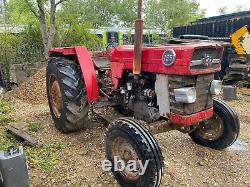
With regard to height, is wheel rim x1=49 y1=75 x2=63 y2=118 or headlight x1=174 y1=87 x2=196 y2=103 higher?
headlight x1=174 y1=87 x2=196 y2=103

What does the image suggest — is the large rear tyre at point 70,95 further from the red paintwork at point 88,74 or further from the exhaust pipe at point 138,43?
the exhaust pipe at point 138,43

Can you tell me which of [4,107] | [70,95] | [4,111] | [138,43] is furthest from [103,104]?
[4,107]

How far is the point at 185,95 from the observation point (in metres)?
2.82

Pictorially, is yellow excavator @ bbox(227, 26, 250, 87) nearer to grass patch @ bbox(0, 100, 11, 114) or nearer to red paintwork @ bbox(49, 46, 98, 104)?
red paintwork @ bbox(49, 46, 98, 104)

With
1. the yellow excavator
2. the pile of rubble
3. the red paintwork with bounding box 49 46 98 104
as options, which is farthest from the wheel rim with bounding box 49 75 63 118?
the yellow excavator

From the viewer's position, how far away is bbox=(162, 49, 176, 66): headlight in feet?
9.25

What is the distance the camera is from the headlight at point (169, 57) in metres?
2.82

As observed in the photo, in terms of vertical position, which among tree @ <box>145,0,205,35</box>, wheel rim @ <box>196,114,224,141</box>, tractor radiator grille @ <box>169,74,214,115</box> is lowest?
wheel rim @ <box>196,114,224,141</box>

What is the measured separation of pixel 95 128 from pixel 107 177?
1387 millimetres

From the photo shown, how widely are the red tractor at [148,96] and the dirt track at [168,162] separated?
7.5 inches

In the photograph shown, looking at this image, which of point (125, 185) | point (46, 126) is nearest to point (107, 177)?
point (125, 185)

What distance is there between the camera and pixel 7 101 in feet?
21.2

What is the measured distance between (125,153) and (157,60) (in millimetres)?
1031

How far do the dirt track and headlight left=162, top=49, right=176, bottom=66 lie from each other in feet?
4.20
